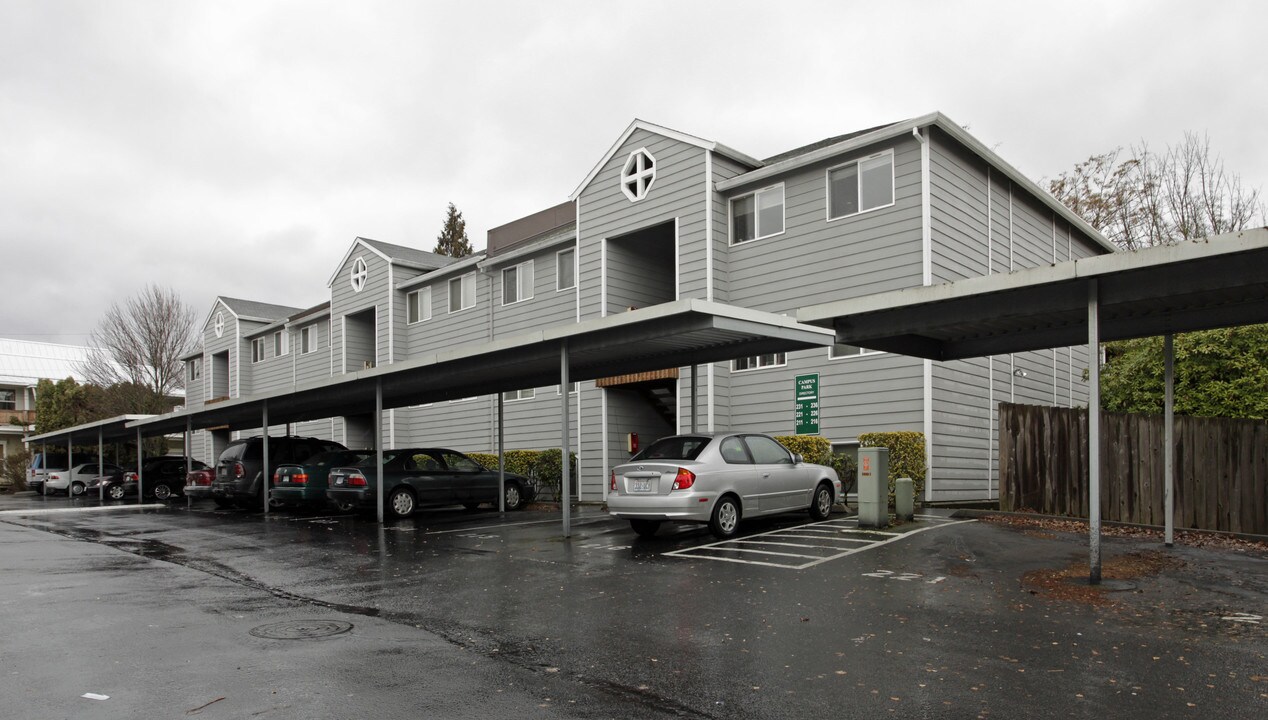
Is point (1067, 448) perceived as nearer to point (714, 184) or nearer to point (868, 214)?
point (868, 214)

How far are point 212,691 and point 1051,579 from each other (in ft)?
25.0

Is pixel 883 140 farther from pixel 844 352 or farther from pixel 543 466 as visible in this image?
pixel 543 466

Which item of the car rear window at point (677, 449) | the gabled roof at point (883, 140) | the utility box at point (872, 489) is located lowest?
the utility box at point (872, 489)

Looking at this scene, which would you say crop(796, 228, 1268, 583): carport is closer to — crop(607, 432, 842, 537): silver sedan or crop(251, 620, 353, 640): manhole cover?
crop(607, 432, 842, 537): silver sedan

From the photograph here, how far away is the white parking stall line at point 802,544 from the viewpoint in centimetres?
1046

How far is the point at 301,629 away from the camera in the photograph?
7.19 meters

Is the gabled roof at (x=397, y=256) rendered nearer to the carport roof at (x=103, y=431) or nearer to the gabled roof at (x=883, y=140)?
the carport roof at (x=103, y=431)

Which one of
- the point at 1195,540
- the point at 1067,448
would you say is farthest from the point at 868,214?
the point at 1195,540

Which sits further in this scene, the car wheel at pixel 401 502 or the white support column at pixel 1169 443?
the car wheel at pixel 401 502

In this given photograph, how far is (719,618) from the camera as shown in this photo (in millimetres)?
7352

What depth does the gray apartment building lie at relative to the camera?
17.2 meters

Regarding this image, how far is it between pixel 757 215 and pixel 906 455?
22.1 ft

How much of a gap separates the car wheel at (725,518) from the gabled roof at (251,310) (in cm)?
3726

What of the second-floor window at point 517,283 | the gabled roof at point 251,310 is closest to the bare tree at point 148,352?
the gabled roof at point 251,310
